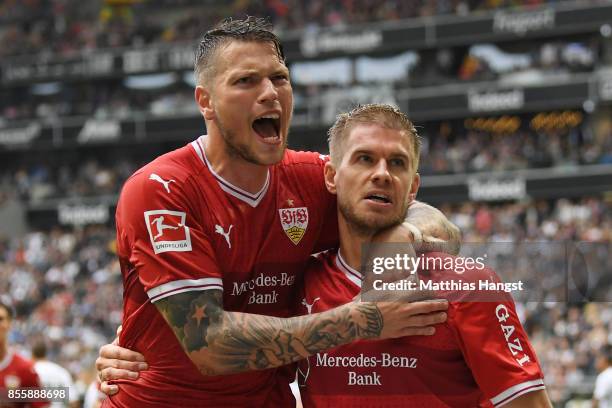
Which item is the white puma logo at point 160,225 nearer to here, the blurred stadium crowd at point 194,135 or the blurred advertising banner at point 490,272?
the blurred advertising banner at point 490,272

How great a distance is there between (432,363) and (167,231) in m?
1.08

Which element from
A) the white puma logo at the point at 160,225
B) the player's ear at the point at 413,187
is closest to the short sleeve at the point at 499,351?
the player's ear at the point at 413,187

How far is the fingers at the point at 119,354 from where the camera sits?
3975 mm

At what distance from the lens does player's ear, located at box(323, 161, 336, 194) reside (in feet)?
13.1

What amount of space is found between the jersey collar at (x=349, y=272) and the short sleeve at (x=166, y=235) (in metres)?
0.49

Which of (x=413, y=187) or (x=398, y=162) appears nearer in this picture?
(x=398, y=162)

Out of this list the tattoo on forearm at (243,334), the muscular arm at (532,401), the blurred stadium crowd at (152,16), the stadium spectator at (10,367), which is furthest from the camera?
the blurred stadium crowd at (152,16)

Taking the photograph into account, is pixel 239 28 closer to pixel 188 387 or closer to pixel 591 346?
pixel 188 387

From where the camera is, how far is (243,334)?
3.62 meters

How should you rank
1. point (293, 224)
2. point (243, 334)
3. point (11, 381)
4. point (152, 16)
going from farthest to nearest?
point (152, 16) → point (11, 381) → point (293, 224) → point (243, 334)

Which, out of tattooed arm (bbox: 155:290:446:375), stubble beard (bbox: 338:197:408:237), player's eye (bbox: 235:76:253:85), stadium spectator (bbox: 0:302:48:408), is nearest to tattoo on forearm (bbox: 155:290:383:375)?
tattooed arm (bbox: 155:290:446:375)

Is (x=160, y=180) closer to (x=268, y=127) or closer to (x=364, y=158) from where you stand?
(x=268, y=127)

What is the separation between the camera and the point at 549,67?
23.1 metres

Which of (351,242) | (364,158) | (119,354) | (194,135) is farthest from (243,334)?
(194,135)
